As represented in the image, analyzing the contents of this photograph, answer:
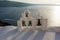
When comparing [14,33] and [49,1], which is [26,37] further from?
[49,1]

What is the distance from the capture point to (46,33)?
0.88m

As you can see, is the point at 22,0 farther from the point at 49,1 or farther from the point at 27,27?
the point at 27,27

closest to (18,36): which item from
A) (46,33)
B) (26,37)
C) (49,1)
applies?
(26,37)

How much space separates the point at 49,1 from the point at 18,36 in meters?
1.60

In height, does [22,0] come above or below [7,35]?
above

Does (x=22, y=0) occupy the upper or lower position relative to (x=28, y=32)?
upper

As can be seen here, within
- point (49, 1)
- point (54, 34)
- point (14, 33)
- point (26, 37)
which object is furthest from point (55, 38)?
point (49, 1)

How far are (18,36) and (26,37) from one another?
0.06 metres

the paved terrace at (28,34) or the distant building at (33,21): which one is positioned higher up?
the distant building at (33,21)

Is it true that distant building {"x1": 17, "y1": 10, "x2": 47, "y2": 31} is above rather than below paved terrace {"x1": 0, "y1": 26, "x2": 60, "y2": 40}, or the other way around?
above

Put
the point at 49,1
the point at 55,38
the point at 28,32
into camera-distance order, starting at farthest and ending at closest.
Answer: the point at 49,1, the point at 28,32, the point at 55,38

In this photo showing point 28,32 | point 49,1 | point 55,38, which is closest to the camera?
point 55,38

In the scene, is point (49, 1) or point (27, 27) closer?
point (27, 27)

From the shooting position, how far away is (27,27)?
0.96m
